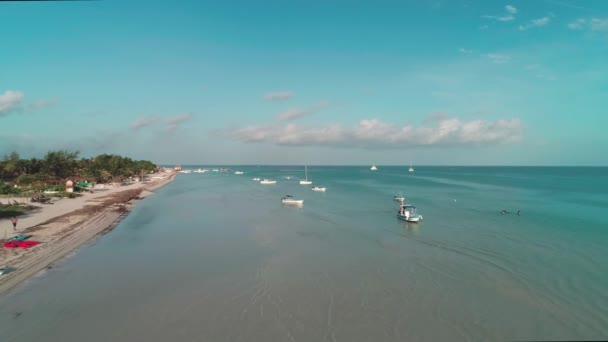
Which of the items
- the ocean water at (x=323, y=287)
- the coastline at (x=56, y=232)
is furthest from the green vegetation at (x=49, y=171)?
the ocean water at (x=323, y=287)

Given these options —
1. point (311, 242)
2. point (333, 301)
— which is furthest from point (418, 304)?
point (311, 242)

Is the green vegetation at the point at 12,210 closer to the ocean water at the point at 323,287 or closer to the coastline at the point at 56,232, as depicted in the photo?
the coastline at the point at 56,232

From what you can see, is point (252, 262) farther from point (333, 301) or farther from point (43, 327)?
point (43, 327)

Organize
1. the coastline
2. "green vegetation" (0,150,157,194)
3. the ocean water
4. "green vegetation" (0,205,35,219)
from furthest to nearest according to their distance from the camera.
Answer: "green vegetation" (0,150,157,194)
"green vegetation" (0,205,35,219)
the coastline
the ocean water

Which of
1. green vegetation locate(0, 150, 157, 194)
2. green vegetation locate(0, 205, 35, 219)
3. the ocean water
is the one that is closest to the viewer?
the ocean water

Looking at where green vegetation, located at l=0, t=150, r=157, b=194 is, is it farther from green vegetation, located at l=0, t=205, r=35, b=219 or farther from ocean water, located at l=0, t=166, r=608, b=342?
ocean water, located at l=0, t=166, r=608, b=342

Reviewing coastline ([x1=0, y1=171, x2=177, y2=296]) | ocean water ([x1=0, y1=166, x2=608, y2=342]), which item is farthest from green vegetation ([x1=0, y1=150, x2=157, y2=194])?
ocean water ([x1=0, y1=166, x2=608, y2=342])
